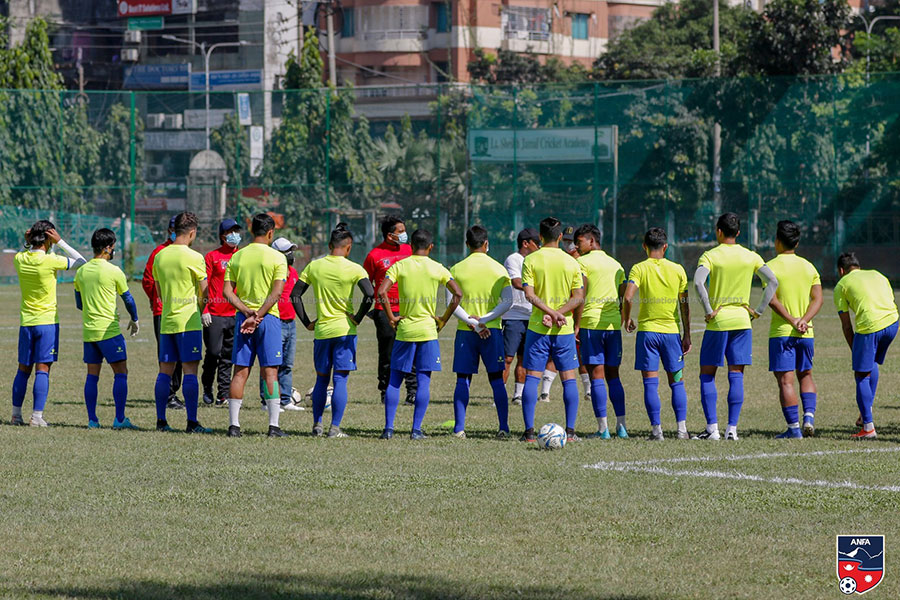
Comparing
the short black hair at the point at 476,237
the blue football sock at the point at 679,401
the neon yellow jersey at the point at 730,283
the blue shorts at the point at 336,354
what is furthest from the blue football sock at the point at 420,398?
the neon yellow jersey at the point at 730,283

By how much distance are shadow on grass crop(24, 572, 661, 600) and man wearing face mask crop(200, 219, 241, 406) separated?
6.82 meters

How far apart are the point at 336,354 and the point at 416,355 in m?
0.72

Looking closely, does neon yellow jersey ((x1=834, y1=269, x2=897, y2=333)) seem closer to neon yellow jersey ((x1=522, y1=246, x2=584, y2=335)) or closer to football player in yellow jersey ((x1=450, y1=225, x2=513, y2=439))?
neon yellow jersey ((x1=522, y1=246, x2=584, y2=335))

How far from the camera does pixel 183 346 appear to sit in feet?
41.8

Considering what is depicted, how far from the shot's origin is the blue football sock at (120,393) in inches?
505

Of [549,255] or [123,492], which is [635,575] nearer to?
[123,492]

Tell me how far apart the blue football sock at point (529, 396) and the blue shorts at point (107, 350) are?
→ 3904 millimetres

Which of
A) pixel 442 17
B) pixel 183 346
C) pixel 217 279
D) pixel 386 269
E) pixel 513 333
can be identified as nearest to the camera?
pixel 183 346

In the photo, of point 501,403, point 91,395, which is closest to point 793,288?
point 501,403

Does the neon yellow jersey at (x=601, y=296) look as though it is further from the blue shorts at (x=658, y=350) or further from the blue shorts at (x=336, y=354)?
the blue shorts at (x=336, y=354)

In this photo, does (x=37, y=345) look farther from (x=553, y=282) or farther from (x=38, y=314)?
(x=553, y=282)

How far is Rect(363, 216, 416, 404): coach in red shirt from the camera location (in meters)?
13.9

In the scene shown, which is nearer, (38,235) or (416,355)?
(416,355)

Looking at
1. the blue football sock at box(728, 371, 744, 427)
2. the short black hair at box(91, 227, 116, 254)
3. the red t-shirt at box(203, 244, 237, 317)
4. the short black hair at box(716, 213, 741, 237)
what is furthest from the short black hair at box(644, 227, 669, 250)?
the short black hair at box(91, 227, 116, 254)
